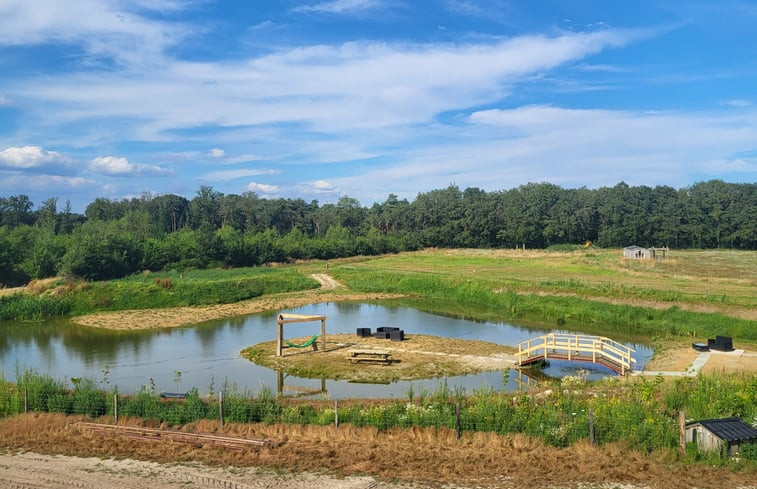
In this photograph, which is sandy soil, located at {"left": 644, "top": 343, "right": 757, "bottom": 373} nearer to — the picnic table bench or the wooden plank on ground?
the picnic table bench

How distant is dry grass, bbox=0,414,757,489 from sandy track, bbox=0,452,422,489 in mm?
394

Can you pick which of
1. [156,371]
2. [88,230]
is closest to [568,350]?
[156,371]

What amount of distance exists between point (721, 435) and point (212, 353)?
23.8 m

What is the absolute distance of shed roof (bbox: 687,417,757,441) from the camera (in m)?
12.8

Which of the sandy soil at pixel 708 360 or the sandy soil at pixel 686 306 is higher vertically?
the sandy soil at pixel 686 306

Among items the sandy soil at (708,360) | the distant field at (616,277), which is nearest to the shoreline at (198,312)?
the distant field at (616,277)

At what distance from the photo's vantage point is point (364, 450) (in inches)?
550

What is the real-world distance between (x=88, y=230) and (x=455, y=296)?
5789cm

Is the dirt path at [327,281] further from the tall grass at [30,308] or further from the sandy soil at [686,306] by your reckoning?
the tall grass at [30,308]

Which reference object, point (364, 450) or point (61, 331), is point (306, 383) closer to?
point (364, 450)

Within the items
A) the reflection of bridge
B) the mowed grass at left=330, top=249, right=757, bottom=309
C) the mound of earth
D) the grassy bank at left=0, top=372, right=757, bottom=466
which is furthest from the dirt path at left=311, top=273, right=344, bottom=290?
the grassy bank at left=0, top=372, right=757, bottom=466

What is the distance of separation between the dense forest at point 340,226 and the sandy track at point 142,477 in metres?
50.0

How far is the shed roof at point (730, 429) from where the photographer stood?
12.8 meters

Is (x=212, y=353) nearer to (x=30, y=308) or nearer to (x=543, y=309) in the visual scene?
(x=30, y=308)
